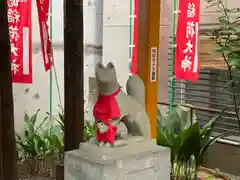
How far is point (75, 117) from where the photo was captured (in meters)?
1.67

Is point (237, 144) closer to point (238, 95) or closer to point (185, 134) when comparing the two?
point (238, 95)

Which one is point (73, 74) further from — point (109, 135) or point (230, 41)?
point (230, 41)

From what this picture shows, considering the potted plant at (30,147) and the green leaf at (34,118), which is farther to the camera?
the green leaf at (34,118)

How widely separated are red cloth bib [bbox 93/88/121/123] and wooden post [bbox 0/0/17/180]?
415 millimetres

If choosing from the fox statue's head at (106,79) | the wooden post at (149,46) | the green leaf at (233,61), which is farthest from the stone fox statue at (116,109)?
the green leaf at (233,61)

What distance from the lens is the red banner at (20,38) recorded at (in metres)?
2.36

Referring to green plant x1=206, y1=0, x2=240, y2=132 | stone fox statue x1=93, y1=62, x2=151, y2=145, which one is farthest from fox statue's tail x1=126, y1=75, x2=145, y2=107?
green plant x1=206, y1=0, x2=240, y2=132

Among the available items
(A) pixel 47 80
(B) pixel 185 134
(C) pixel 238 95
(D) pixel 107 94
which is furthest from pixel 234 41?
(A) pixel 47 80

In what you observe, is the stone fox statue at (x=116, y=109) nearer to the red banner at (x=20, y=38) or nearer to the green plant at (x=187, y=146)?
the green plant at (x=187, y=146)

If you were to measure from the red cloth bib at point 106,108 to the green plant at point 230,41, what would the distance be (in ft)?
2.85

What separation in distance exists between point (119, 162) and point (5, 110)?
0.52m

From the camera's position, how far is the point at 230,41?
209 centimetres

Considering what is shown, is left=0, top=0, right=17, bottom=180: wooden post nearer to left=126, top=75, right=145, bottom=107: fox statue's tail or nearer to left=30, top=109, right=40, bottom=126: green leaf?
left=126, top=75, right=145, bottom=107: fox statue's tail

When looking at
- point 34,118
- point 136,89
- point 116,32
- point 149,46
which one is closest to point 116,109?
point 136,89
